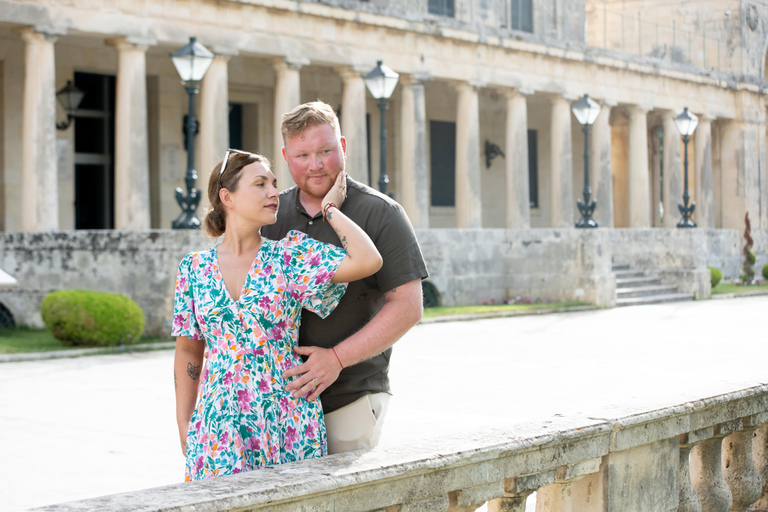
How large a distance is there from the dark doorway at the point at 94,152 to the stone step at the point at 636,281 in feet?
45.9

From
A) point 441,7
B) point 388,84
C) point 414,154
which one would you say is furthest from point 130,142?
point 441,7

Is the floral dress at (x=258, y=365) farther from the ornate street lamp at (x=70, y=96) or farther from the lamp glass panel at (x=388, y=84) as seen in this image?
the ornate street lamp at (x=70, y=96)

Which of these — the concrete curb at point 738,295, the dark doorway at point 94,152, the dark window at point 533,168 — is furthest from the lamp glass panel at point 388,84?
the dark window at point 533,168

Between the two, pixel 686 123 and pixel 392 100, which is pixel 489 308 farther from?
pixel 392 100

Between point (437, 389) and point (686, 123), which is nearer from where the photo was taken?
point (437, 389)

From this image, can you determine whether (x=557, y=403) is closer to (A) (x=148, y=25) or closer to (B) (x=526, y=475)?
(B) (x=526, y=475)

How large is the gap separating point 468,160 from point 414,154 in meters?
2.06

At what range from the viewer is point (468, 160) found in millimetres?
24922

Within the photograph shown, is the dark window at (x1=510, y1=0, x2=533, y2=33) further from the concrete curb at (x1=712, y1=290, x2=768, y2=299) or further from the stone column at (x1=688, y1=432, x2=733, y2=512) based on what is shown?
the stone column at (x1=688, y1=432, x2=733, y2=512)

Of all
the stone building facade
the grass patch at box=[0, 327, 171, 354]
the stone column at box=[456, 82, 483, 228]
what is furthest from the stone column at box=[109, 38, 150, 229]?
the stone column at box=[456, 82, 483, 228]

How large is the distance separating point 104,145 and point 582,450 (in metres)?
21.6

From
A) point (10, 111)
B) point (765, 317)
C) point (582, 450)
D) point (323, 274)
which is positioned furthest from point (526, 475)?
point (10, 111)

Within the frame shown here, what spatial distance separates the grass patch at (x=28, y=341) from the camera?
45.4 ft

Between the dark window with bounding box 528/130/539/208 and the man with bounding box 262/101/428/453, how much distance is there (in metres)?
30.2
